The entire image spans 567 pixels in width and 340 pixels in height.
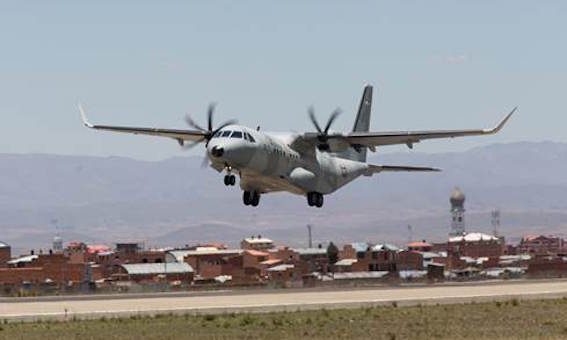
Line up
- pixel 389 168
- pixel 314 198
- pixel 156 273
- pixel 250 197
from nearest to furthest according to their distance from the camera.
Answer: pixel 250 197, pixel 314 198, pixel 389 168, pixel 156 273

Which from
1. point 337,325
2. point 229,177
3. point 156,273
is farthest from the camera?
point 156,273

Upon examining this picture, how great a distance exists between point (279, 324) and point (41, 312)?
647 inches

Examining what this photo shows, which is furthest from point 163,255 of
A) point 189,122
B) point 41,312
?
point 41,312

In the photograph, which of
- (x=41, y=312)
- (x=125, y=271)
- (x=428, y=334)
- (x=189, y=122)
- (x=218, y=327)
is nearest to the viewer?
(x=428, y=334)

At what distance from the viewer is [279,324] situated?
168 ft

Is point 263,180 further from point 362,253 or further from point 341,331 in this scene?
point 362,253

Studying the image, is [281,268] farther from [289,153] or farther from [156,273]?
[289,153]

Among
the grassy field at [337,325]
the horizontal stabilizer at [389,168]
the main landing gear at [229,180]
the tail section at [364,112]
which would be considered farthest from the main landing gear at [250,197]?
the tail section at [364,112]

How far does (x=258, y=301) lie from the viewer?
68875 millimetres

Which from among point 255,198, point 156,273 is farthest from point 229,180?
point 156,273

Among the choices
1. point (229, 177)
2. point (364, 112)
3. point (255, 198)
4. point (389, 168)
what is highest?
point (364, 112)

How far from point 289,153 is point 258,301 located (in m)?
9.77

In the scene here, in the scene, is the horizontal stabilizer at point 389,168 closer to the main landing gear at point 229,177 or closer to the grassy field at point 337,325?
the main landing gear at point 229,177

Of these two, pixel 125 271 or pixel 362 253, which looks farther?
pixel 362 253
